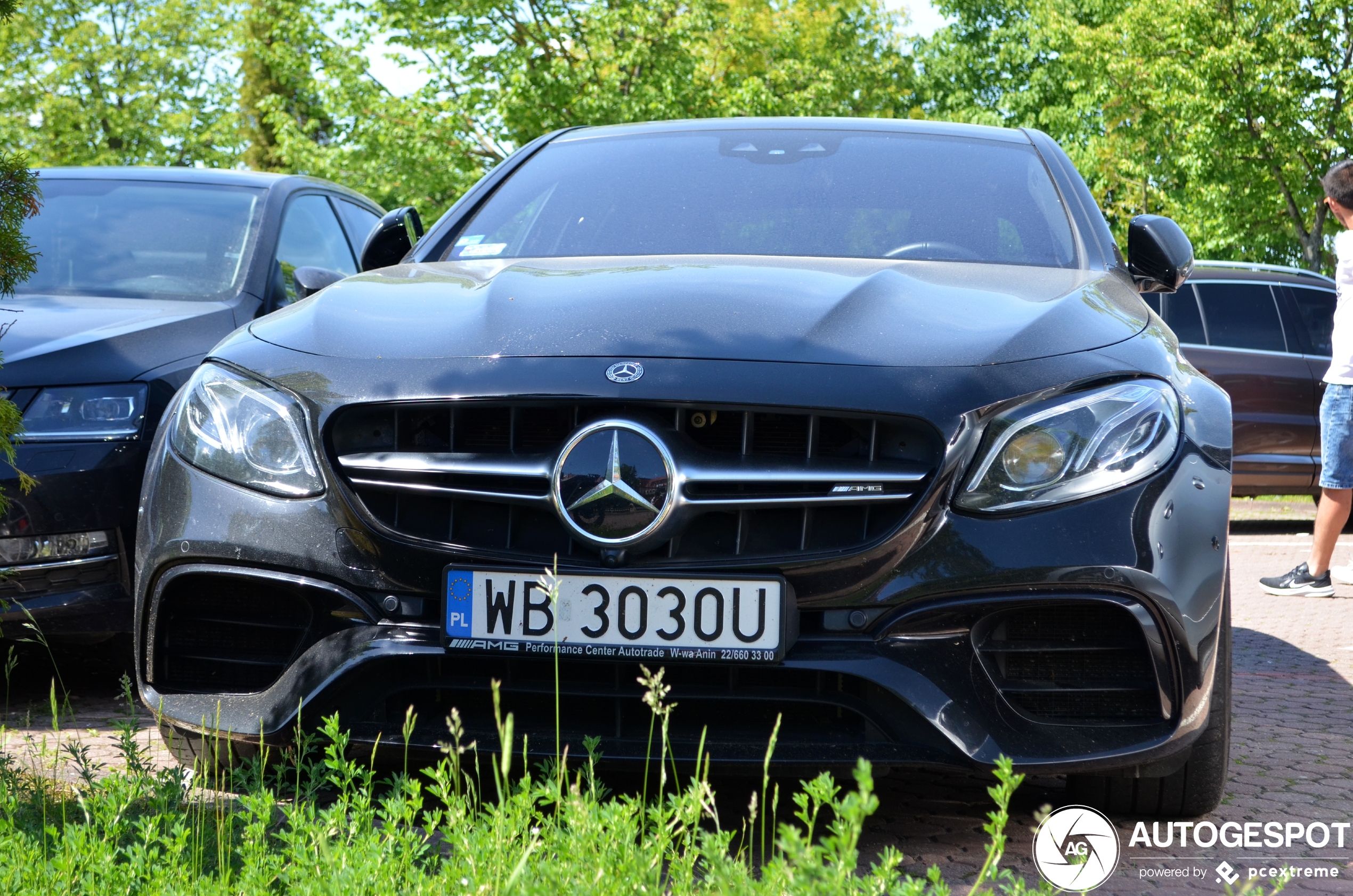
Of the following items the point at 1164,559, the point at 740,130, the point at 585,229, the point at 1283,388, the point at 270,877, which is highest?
A: the point at 740,130

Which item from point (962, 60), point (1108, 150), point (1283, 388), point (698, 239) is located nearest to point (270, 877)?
point (698, 239)

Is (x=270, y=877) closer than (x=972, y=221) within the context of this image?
Yes

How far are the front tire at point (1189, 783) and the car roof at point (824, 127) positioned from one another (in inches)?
74.9

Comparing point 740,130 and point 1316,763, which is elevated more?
point 740,130

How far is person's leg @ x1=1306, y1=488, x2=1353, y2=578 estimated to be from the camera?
262 inches

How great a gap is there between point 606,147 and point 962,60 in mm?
36192

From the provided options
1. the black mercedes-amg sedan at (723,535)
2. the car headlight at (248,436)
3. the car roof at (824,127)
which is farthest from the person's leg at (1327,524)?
the car headlight at (248,436)

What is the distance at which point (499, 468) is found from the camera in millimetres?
2482

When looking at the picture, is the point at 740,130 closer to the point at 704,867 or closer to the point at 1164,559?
the point at 1164,559

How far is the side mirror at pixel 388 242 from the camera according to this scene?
3891 millimetres

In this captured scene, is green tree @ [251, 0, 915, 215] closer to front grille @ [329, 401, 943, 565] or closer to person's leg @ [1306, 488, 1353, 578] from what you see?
person's leg @ [1306, 488, 1353, 578]

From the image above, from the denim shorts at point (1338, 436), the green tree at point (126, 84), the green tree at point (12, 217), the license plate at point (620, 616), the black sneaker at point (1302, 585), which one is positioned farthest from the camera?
the green tree at point (126, 84)

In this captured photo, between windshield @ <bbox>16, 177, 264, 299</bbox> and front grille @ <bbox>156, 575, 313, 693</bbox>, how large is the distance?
2.38m

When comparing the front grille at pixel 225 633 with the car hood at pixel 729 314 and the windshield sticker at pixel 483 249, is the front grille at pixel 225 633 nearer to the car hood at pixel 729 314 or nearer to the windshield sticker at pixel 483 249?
the car hood at pixel 729 314
